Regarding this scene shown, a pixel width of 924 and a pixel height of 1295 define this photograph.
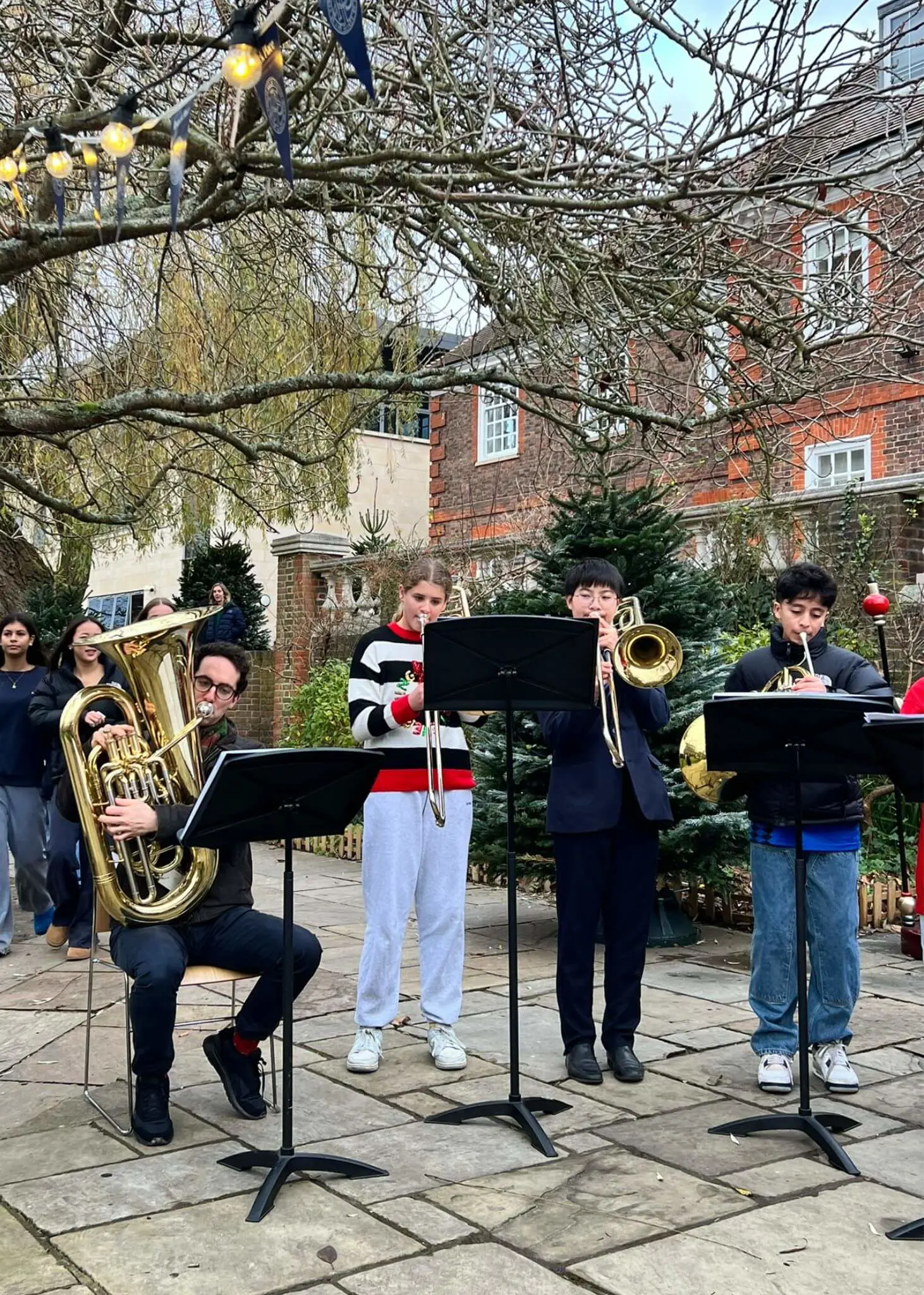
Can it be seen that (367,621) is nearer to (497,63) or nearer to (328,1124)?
(497,63)

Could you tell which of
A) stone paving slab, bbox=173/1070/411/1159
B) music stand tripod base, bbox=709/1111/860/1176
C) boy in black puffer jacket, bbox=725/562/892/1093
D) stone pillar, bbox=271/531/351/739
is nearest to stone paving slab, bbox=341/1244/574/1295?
stone paving slab, bbox=173/1070/411/1159

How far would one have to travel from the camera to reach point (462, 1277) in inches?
123

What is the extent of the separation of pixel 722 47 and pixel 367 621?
908 cm

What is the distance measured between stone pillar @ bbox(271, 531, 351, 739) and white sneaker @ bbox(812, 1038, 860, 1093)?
10.7 m

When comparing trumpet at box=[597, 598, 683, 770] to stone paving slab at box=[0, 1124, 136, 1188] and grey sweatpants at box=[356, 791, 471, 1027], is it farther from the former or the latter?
stone paving slab at box=[0, 1124, 136, 1188]

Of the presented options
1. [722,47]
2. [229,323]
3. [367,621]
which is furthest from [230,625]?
[722,47]

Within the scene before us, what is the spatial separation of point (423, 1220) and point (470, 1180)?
13.2 inches

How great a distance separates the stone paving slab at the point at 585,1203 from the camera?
3365mm

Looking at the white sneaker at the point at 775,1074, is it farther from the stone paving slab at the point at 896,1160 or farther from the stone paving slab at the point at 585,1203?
the stone paving slab at the point at 585,1203

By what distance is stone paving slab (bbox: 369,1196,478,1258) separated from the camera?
3.38 meters

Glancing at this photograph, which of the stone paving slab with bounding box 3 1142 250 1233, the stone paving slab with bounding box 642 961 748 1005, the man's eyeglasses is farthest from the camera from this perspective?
the stone paving slab with bounding box 642 961 748 1005

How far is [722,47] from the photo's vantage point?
19.9 ft

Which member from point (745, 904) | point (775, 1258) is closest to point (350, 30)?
point (775, 1258)

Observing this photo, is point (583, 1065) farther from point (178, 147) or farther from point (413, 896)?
point (178, 147)
